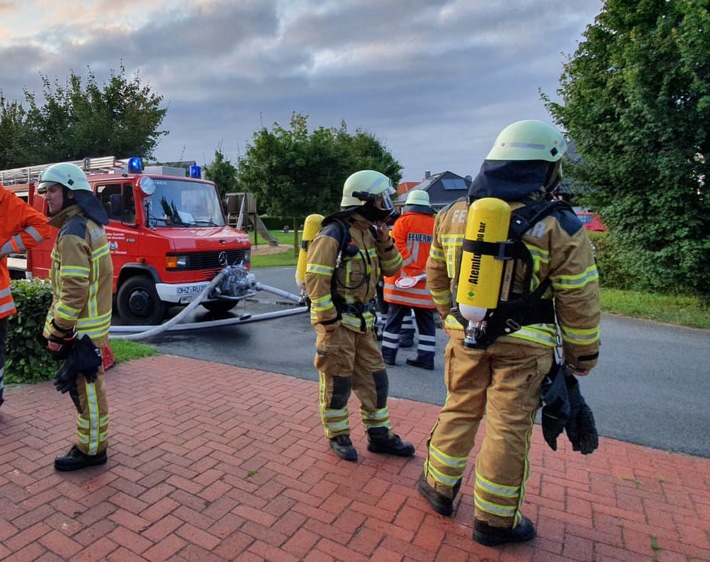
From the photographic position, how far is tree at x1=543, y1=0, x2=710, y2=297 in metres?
8.13

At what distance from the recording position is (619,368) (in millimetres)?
5961

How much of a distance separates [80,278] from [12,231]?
4.62 feet

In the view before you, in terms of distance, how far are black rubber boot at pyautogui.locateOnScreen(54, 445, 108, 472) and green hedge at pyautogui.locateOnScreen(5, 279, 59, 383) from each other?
7.11ft

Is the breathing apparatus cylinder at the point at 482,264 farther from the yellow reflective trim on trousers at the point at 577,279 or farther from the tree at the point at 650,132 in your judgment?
the tree at the point at 650,132

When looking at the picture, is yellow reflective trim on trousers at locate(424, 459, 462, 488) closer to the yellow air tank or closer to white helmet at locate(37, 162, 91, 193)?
the yellow air tank

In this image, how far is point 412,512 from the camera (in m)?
2.86

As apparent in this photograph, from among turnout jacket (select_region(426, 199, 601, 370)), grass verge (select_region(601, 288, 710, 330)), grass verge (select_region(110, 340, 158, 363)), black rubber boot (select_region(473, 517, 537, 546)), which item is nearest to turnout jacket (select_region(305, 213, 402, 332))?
turnout jacket (select_region(426, 199, 601, 370))

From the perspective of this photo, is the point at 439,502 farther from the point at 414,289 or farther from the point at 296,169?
the point at 296,169

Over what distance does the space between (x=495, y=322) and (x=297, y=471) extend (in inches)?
68.1

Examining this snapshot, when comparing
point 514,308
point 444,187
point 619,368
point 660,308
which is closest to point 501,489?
point 514,308

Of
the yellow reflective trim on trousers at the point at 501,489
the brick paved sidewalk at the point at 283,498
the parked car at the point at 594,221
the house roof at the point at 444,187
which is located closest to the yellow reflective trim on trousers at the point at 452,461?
the yellow reflective trim on trousers at the point at 501,489

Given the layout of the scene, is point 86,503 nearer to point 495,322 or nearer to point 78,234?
point 78,234

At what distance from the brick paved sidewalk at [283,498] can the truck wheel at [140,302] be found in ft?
11.6

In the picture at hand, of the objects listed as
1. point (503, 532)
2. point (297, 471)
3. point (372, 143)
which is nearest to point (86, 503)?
point (297, 471)
